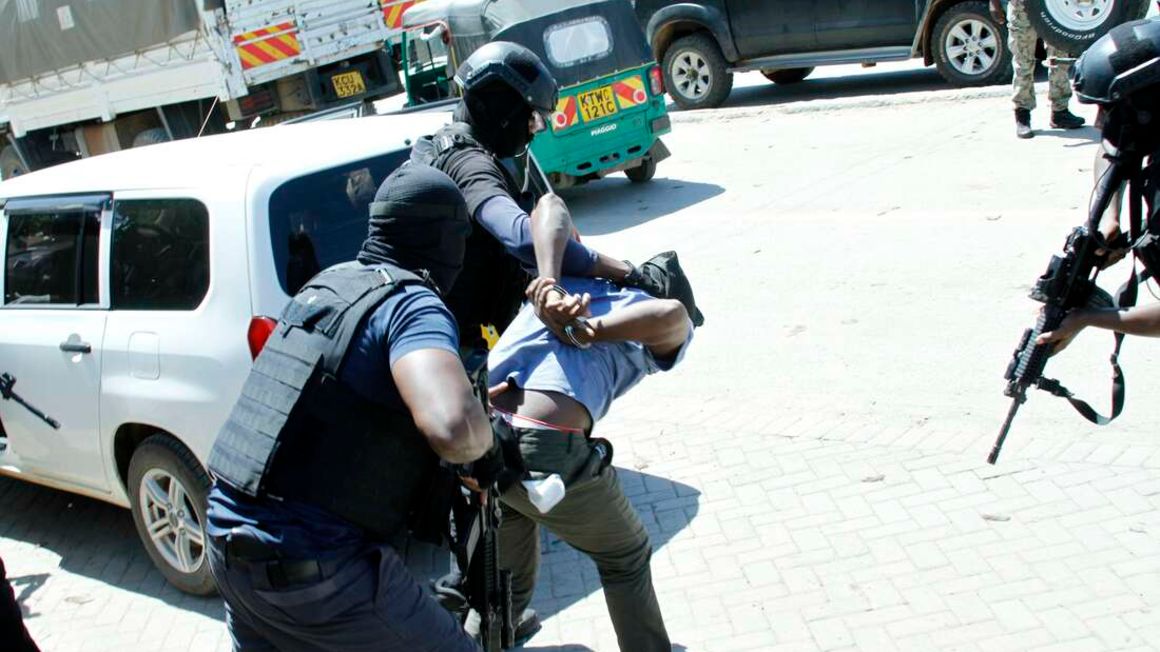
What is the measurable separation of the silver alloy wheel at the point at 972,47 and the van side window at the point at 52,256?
9003mm

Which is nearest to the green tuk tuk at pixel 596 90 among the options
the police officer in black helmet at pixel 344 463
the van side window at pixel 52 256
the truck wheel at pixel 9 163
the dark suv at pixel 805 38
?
the dark suv at pixel 805 38

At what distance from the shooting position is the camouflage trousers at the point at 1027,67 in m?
9.44

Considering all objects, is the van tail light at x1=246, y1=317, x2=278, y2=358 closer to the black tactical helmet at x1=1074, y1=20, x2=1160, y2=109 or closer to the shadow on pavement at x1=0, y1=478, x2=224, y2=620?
the shadow on pavement at x1=0, y1=478, x2=224, y2=620

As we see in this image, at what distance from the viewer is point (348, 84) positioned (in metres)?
14.6

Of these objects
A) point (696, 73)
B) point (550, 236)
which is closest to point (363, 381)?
point (550, 236)

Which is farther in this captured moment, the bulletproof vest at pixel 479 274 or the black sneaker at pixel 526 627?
the black sneaker at pixel 526 627

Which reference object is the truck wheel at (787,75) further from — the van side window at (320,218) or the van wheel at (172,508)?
the van wheel at (172,508)

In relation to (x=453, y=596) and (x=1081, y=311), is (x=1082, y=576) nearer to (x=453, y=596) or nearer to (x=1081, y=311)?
(x=1081, y=311)

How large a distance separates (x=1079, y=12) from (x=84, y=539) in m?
8.15

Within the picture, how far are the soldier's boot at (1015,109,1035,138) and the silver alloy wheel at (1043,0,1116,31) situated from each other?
2.36 feet

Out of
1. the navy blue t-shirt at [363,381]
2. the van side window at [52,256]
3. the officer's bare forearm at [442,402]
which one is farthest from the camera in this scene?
the van side window at [52,256]

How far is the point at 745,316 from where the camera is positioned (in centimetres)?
689

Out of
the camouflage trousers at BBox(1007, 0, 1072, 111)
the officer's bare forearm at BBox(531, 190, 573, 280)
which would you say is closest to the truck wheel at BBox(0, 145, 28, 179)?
the camouflage trousers at BBox(1007, 0, 1072, 111)

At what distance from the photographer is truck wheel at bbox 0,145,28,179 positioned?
1686 cm
